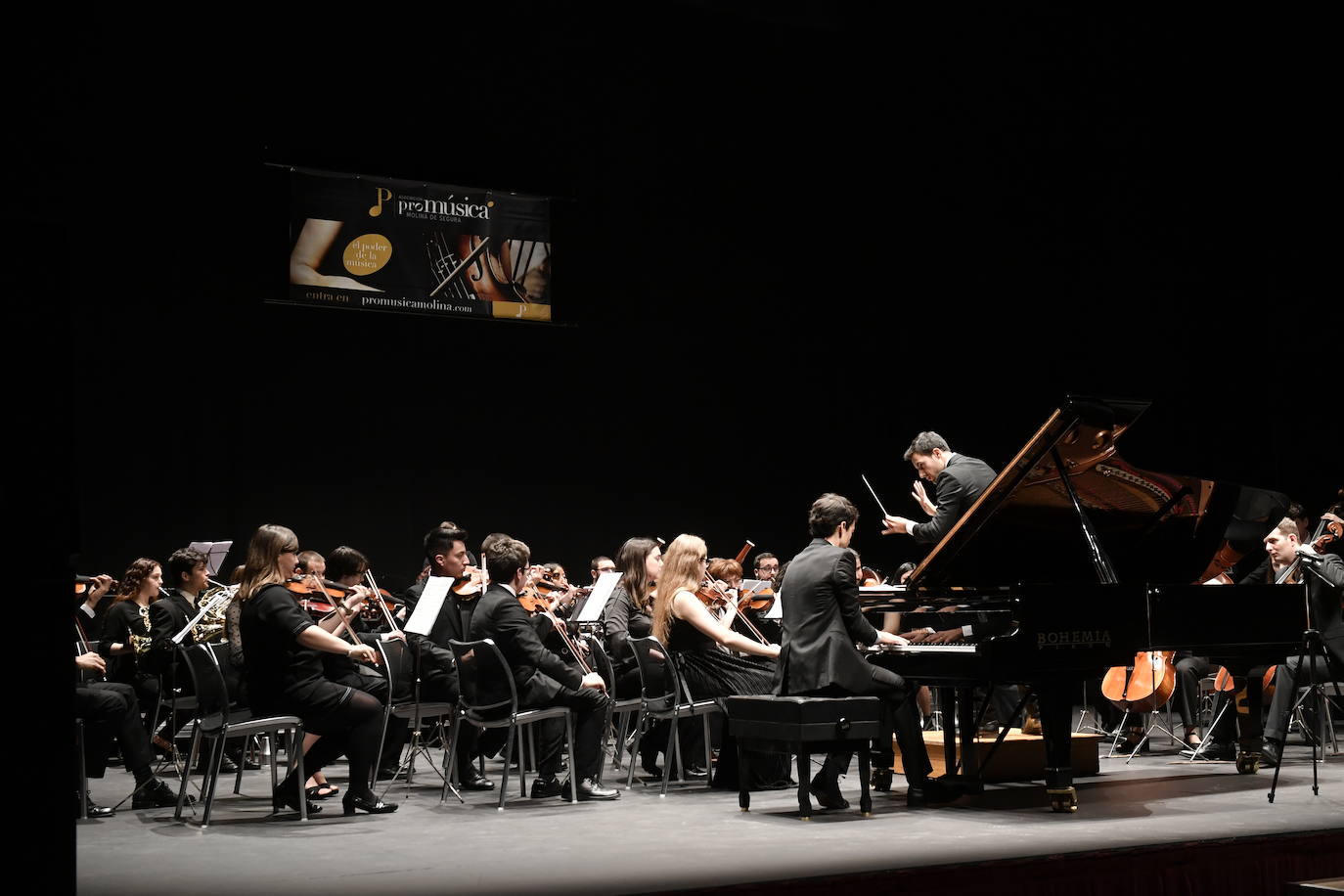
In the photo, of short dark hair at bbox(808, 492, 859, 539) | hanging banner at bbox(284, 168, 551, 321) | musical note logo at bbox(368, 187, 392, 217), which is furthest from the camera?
musical note logo at bbox(368, 187, 392, 217)

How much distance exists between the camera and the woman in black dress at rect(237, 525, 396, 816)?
5.38m

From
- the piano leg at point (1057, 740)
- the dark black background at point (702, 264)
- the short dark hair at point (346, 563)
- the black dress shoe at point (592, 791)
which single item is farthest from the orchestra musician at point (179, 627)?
the piano leg at point (1057, 740)

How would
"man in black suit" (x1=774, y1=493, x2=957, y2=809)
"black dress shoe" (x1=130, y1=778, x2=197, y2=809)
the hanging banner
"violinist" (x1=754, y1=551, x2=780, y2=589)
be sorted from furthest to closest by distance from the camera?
"violinist" (x1=754, y1=551, x2=780, y2=589), the hanging banner, "black dress shoe" (x1=130, y1=778, x2=197, y2=809), "man in black suit" (x1=774, y1=493, x2=957, y2=809)

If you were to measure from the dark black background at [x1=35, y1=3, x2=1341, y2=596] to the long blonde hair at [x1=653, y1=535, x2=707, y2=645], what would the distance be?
176 inches

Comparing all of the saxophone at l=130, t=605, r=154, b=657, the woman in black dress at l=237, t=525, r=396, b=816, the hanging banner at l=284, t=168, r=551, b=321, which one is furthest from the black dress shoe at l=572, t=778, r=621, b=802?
the hanging banner at l=284, t=168, r=551, b=321

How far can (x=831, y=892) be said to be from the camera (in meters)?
3.76

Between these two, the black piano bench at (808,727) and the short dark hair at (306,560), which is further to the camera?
the short dark hair at (306,560)

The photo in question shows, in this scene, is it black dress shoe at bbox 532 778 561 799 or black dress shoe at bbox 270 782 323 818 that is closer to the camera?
Result: black dress shoe at bbox 270 782 323 818

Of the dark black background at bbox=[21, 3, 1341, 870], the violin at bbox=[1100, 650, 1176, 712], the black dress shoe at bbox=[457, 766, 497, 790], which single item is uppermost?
the dark black background at bbox=[21, 3, 1341, 870]

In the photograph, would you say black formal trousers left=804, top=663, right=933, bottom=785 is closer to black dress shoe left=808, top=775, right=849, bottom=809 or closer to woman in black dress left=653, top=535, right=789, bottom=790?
black dress shoe left=808, top=775, right=849, bottom=809

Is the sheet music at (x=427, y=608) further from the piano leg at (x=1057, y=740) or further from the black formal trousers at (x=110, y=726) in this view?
the piano leg at (x=1057, y=740)

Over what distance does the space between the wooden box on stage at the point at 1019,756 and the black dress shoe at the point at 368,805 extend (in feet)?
8.41

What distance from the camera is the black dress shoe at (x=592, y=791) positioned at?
600 centimetres

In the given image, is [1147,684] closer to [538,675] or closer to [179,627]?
[538,675]
